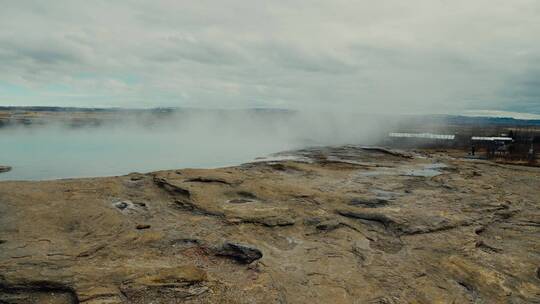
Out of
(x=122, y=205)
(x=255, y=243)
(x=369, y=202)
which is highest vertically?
(x=122, y=205)

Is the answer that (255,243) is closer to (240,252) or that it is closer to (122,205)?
(240,252)

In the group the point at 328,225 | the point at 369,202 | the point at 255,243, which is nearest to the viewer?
the point at 255,243

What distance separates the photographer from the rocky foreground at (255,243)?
5.80 m

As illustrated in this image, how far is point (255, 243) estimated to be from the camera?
25.6ft

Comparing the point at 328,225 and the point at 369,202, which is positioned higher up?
the point at 369,202

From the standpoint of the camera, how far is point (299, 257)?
7.28 m

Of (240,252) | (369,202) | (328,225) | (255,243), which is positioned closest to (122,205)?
(255,243)

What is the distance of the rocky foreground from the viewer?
5.80 m

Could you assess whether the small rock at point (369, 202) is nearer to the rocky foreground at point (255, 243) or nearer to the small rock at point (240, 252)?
the rocky foreground at point (255, 243)

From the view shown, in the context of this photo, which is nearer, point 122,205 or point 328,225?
point 328,225

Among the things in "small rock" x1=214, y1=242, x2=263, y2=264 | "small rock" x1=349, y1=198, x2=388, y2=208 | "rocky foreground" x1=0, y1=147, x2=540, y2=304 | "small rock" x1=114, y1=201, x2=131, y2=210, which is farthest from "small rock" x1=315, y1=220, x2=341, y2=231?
"small rock" x1=114, y1=201, x2=131, y2=210

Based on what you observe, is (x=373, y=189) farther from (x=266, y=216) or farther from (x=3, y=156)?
(x=3, y=156)

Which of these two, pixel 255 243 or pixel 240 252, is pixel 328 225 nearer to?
pixel 255 243

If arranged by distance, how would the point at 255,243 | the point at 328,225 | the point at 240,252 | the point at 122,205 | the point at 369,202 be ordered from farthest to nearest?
the point at 369,202 → the point at 122,205 → the point at 328,225 → the point at 255,243 → the point at 240,252
